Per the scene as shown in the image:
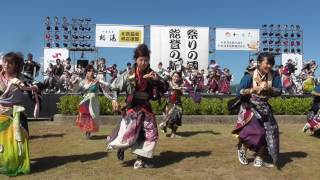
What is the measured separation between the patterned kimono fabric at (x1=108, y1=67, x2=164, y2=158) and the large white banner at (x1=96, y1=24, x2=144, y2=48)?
17.2 m

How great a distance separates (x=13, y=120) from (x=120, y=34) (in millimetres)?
17841

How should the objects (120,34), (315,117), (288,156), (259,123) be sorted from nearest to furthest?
1. (259,123)
2. (288,156)
3. (315,117)
4. (120,34)

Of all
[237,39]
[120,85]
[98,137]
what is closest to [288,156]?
[120,85]

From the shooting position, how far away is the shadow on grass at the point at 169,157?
8.53 m

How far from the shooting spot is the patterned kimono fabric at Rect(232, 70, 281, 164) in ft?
27.0

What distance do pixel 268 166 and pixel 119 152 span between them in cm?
246

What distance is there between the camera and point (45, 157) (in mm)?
9375

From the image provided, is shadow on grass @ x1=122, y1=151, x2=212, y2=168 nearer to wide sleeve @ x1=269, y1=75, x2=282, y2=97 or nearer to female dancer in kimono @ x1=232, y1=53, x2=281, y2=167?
female dancer in kimono @ x1=232, y1=53, x2=281, y2=167

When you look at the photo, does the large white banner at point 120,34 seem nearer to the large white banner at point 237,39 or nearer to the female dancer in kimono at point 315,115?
the large white banner at point 237,39

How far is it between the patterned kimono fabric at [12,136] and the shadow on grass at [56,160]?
39 centimetres

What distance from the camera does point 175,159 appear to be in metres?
8.95

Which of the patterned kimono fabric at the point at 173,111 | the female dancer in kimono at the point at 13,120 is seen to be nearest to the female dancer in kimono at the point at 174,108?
the patterned kimono fabric at the point at 173,111

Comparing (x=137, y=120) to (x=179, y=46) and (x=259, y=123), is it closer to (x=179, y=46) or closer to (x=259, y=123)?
(x=259, y=123)

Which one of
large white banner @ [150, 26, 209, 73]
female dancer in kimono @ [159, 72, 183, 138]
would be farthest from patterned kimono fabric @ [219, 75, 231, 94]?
female dancer in kimono @ [159, 72, 183, 138]
